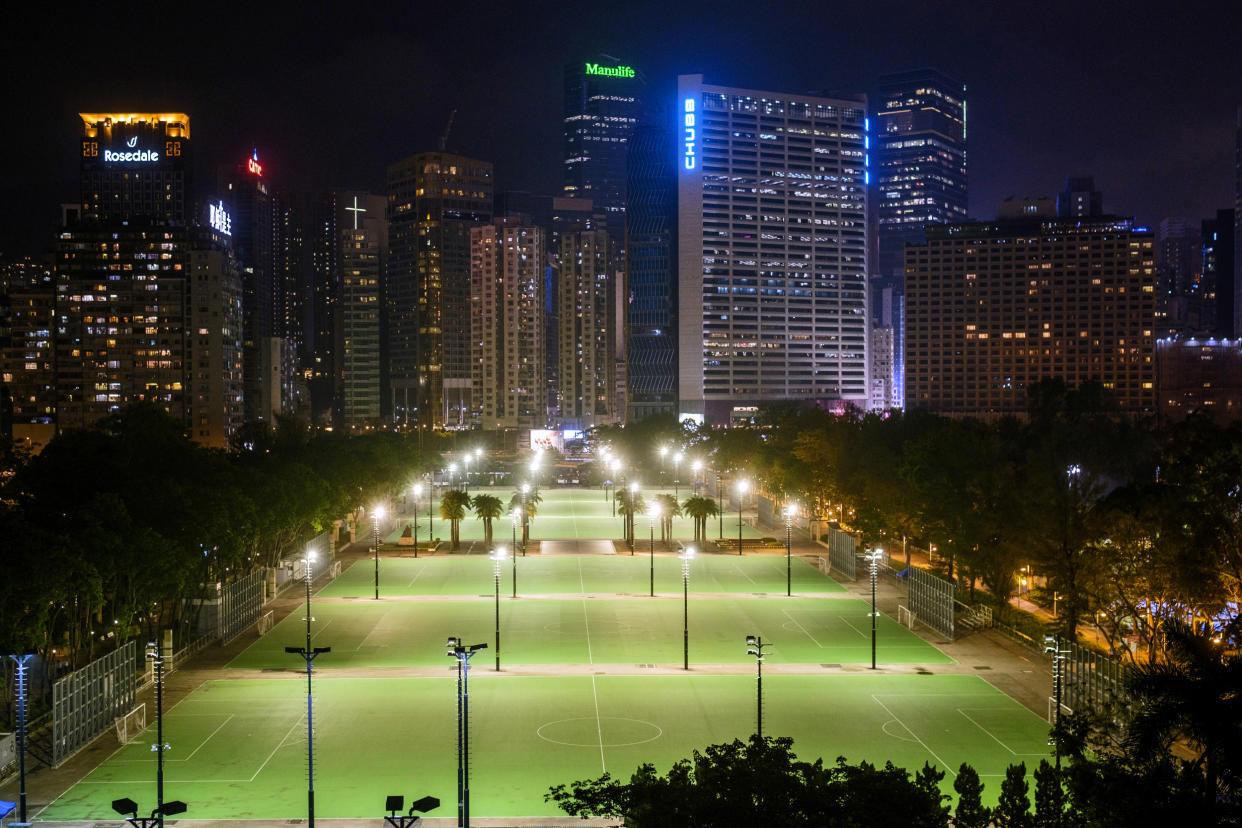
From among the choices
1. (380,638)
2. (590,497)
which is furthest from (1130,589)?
(590,497)

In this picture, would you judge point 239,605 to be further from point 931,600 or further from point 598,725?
point 931,600

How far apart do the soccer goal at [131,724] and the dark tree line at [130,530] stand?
4.04 meters

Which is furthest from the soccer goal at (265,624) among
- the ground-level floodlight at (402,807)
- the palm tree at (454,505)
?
the palm tree at (454,505)

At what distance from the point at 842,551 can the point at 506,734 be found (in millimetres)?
44243

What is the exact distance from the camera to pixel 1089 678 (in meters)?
43.0

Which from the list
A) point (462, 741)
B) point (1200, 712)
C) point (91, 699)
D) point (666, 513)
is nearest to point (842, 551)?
point (666, 513)

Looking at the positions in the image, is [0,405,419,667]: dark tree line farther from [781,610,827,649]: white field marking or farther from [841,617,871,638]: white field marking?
[841,617,871,638]: white field marking

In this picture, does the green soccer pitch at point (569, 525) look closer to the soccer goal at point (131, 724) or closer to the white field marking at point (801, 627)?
the white field marking at point (801, 627)

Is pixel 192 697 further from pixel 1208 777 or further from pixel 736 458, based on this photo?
pixel 736 458

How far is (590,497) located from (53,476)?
90.4 metres

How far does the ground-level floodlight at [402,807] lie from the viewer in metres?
30.2

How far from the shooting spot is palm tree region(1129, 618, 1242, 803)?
19516 mm

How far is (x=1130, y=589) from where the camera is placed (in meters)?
46.7

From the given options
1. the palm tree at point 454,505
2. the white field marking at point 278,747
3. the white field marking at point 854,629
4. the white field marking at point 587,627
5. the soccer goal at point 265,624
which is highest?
the palm tree at point 454,505
